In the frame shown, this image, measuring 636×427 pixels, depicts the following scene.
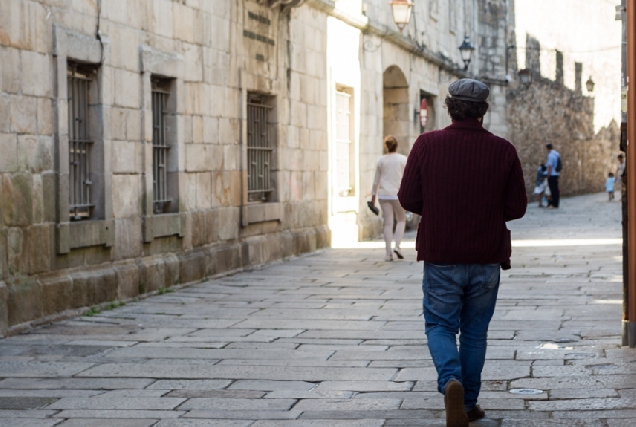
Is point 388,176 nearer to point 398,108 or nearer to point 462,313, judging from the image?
point 398,108

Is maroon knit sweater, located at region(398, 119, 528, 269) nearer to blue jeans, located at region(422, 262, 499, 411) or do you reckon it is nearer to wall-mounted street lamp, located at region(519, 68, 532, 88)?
blue jeans, located at region(422, 262, 499, 411)

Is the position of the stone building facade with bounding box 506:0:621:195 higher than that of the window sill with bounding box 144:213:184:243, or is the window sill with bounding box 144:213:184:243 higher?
the stone building facade with bounding box 506:0:621:195

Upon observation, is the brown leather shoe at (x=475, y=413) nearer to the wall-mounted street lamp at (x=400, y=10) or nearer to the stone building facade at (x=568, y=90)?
the wall-mounted street lamp at (x=400, y=10)

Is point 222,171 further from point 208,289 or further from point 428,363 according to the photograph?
point 428,363

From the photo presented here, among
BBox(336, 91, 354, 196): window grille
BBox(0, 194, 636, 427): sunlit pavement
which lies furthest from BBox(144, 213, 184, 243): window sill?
BBox(336, 91, 354, 196): window grille

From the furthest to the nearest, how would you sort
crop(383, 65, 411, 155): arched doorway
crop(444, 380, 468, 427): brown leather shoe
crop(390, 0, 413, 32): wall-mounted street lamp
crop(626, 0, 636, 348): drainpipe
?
1. crop(383, 65, 411, 155): arched doorway
2. crop(390, 0, 413, 32): wall-mounted street lamp
3. crop(626, 0, 636, 348): drainpipe
4. crop(444, 380, 468, 427): brown leather shoe

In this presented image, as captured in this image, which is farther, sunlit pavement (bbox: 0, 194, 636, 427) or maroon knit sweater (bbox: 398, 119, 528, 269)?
sunlit pavement (bbox: 0, 194, 636, 427)

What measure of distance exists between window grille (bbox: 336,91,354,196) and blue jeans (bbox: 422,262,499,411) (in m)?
13.2

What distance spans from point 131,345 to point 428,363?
2.12 metres

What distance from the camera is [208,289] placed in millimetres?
11812

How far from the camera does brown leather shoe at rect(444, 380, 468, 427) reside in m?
5.14

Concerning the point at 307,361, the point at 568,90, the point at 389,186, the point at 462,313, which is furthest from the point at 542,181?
the point at 462,313

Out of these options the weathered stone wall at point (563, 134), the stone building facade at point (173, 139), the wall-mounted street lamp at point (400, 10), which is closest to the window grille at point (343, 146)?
the stone building facade at point (173, 139)

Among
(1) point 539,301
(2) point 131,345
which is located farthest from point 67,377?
(1) point 539,301
